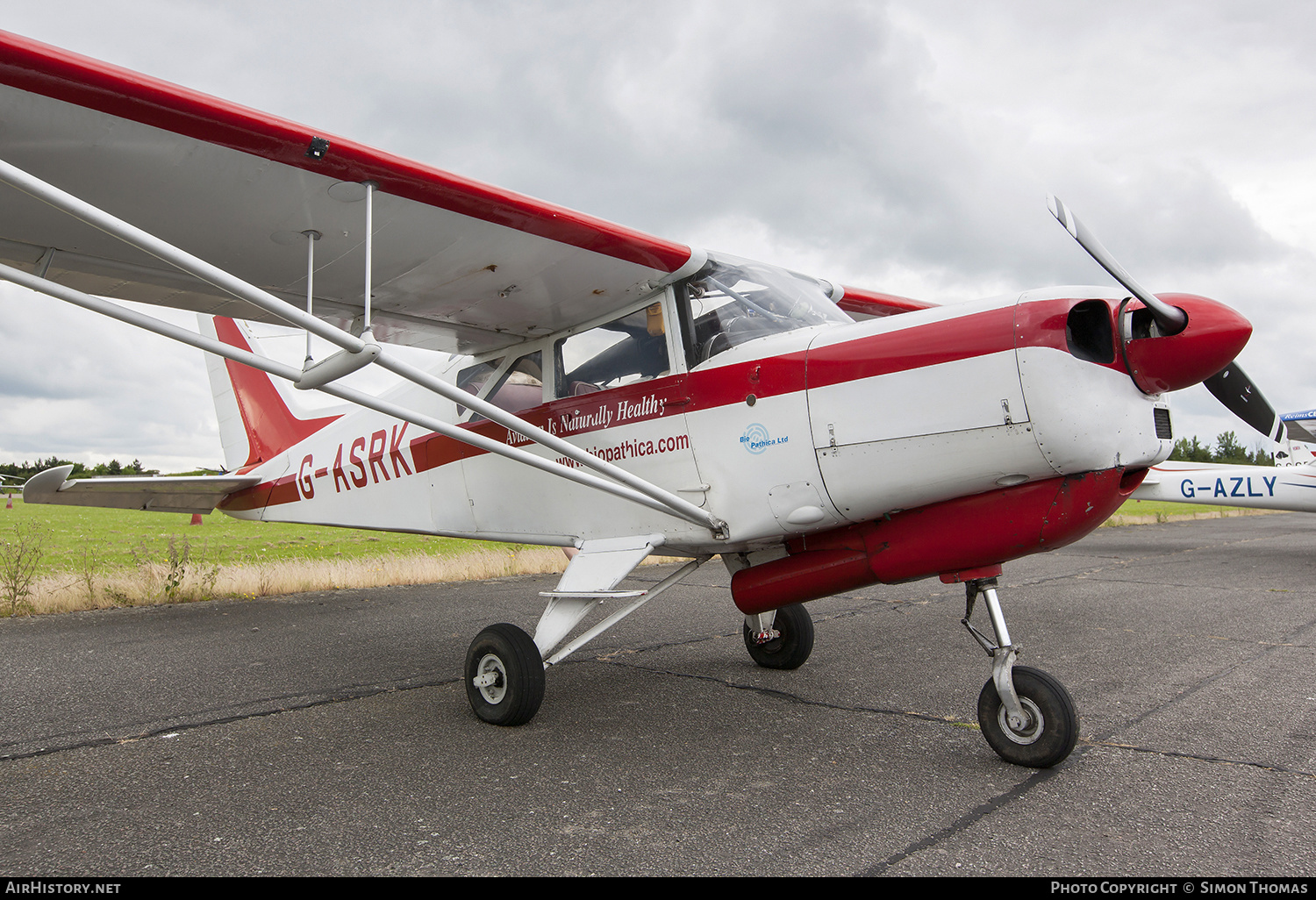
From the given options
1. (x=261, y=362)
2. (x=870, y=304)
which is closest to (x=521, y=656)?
(x=261, y=362)

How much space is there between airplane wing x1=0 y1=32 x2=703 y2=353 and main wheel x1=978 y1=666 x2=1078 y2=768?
8.48ft

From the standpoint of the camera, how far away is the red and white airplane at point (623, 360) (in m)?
2.86

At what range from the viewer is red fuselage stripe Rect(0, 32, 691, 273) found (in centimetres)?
266

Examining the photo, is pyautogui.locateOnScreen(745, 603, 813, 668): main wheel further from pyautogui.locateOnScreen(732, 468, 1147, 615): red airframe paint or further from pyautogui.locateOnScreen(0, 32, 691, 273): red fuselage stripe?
pyautogui.locateOnScreen(0, 32, 691, 273): red fuselage stripe

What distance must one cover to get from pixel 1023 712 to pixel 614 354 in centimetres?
273

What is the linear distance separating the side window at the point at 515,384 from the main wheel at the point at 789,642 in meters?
2.15

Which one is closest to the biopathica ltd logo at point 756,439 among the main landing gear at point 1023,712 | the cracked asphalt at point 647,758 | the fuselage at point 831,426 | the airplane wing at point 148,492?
the fuselage at point 831,426

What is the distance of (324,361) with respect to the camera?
3271 millimetres

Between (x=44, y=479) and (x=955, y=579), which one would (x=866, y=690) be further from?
(x=44, y=479)

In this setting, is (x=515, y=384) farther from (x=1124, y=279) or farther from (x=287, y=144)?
(x=1124, y=279)

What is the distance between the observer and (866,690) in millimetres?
4484

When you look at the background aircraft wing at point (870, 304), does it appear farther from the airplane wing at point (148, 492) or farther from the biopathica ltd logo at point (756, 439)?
the airplane wing at point (148, 492)

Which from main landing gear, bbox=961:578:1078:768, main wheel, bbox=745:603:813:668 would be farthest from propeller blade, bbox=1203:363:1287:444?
main wheel, bbox=745:603:813:668

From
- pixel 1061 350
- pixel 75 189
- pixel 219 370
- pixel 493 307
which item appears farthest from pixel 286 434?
pixel 1061 350
